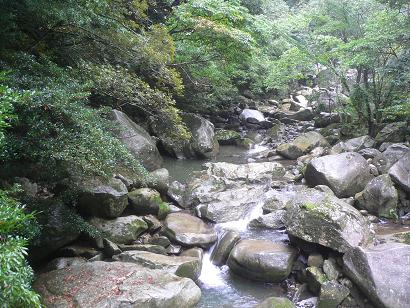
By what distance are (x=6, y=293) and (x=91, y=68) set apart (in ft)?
18.8

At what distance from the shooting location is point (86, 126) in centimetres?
523

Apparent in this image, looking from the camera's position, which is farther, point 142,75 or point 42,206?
point 142,75

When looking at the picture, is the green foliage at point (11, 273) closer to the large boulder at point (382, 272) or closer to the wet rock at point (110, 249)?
the wet rock at point (110, 249)

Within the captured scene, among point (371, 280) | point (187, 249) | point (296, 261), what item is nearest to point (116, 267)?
point (187, 249)

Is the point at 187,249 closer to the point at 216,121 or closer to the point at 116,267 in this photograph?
the point at 116,267

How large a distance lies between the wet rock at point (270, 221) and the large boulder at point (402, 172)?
334 cm

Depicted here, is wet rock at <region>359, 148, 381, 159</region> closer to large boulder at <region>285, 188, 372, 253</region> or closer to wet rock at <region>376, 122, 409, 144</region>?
wet rock at <region>376, 122, 409, 144</region>

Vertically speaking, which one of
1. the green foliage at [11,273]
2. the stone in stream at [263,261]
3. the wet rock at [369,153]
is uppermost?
the green foliage at [11,273]

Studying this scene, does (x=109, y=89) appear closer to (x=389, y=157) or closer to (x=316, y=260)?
(x=316, y=260)

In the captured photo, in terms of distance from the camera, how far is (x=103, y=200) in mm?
7543

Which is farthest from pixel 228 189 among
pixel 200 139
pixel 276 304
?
pixel 276 304

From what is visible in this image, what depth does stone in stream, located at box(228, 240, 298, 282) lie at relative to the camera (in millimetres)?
6852

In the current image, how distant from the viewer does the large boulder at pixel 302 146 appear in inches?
573

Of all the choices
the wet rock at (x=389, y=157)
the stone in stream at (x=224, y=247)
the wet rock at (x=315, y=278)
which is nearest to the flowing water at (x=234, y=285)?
the stone in stream at (x=224, y=247)
